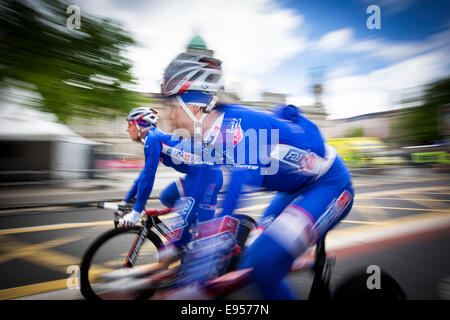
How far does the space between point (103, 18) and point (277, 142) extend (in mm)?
4421

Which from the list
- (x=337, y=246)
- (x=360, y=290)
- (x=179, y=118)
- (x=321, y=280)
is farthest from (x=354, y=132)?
(x=179, y=118)

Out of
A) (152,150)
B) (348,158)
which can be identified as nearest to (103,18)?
(152,150)

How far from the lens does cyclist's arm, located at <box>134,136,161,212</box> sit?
88.0 inches

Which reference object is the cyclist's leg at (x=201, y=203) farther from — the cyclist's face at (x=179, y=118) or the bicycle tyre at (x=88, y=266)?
the cyclist's face at (x=179, y=118)

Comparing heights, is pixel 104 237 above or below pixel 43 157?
below

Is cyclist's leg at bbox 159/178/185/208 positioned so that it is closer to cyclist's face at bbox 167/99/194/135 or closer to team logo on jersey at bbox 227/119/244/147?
cyclist's face at bbox 167/99/194/135

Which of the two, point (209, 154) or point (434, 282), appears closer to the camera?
point (209, 154)

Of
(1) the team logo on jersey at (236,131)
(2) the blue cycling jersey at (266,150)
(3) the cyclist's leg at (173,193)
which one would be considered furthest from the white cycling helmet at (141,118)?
(1) the team logo on jersey at (236,131)

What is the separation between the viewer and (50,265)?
307 cm

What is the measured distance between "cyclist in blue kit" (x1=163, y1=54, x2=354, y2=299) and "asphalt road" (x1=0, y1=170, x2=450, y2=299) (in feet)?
0.72

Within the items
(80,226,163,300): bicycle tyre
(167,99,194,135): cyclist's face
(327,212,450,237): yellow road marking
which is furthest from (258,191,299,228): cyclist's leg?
A: (327,212,450,237): yellow road marking

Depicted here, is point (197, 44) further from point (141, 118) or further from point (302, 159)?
point (302, 159)

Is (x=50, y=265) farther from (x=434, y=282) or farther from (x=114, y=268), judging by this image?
(x=434, y=282)

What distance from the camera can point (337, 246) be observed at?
12.2 feet
